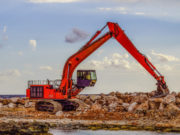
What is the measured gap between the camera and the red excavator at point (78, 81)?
3061 centimetres

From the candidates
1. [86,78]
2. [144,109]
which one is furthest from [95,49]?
[144,109]

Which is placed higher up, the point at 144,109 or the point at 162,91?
the point at 162,91

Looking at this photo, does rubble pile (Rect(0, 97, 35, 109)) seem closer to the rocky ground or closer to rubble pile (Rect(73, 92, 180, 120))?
the rocky ground

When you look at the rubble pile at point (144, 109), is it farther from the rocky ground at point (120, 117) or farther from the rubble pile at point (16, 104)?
the rubble pile at point (16, 104)

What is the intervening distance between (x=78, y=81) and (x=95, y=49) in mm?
2701

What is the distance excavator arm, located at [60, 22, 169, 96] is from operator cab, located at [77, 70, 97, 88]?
23.3 inches

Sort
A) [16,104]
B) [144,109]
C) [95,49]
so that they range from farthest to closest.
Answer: [16,104] < [95,49] < [144,109]

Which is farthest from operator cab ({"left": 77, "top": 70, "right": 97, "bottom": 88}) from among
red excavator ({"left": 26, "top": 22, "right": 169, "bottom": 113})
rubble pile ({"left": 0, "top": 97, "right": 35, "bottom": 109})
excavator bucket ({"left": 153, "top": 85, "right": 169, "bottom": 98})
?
rubble pile ({"left": 0, "top": 97, "right": 35, "bottom": 109})

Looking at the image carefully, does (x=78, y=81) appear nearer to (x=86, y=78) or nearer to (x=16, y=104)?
(x=86, y=78)

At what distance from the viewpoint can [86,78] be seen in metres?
31.2

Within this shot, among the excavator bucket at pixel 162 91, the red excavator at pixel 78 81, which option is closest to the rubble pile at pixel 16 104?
the red excavator at pixel 78 81

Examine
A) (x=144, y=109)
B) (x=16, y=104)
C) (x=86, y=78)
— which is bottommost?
(x=144, y=109)

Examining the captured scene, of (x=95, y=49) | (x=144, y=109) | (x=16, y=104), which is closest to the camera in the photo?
(x=144, y=109)

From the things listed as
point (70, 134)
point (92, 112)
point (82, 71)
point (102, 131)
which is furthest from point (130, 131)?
point (82, 71)
